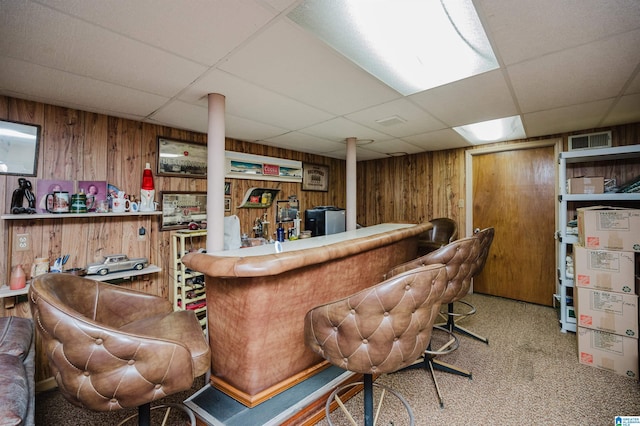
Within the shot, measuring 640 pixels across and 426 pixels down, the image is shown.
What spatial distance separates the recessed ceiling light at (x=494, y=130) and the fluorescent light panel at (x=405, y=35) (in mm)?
1555

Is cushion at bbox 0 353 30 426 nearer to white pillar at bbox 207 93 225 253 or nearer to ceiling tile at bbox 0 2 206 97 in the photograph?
white pillar at bbox 207 93 225 253

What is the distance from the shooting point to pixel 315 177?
16.4ft

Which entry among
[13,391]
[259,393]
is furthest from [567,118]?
[13,391]

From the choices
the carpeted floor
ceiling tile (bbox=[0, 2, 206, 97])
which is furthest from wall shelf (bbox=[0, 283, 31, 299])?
ceiling tile (bbox=[0, 2, 206, 97])

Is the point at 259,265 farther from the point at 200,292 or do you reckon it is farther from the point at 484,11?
the point at 200,292

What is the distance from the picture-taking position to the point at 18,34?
140 cm

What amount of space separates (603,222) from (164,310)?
3.56 metres

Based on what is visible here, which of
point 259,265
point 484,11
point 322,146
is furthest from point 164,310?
point 322,146

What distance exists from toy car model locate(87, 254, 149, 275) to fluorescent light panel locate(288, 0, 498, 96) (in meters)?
2.55

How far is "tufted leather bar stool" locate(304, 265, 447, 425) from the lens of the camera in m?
1.13

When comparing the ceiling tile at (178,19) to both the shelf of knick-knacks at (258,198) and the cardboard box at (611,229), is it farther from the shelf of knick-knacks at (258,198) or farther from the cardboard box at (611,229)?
the cardboard box at (611,229)

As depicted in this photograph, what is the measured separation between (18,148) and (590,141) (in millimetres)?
5966

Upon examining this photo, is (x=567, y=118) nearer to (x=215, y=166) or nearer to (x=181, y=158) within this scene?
(x=215, y=166)

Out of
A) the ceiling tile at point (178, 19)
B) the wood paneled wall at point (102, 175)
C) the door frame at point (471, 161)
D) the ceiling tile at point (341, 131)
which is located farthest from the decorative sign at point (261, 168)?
the door frame at point (471, 161)
